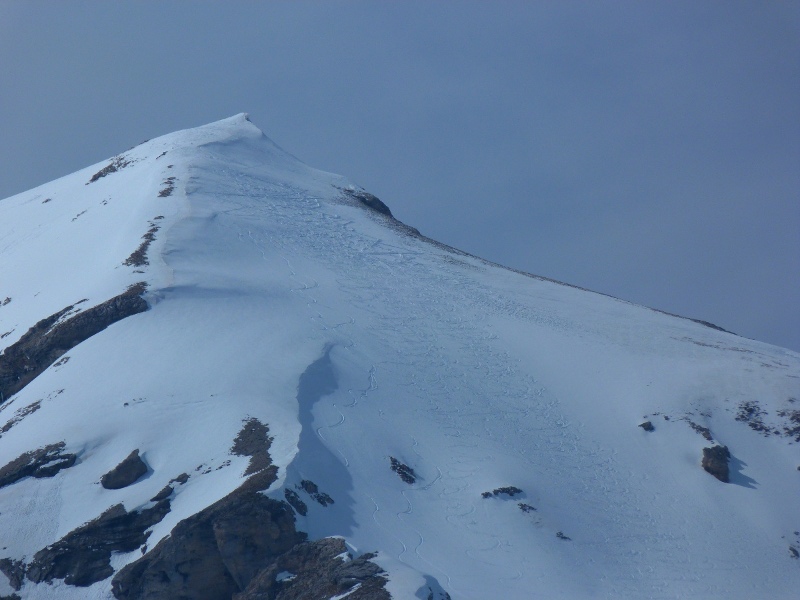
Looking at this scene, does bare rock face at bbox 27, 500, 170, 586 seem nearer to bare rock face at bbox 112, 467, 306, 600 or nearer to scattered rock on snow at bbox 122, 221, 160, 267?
bare rock face at bbox 112, 467, 306, 600

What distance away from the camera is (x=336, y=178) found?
6681 centimetres

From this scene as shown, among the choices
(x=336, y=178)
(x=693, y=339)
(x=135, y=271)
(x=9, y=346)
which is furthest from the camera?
(x=336, y=178)

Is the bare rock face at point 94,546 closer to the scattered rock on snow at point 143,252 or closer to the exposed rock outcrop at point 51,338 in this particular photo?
the exposed rock outcrop at point 51,338

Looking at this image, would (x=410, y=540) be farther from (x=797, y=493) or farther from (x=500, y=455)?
(x=797, y=493)

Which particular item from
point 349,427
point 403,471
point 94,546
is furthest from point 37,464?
point 403,471

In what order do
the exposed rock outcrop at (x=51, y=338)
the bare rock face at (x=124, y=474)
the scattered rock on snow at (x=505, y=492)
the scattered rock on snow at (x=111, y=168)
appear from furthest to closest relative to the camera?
the scattered rock on snow at (x=111, y=168) < the exposed rock outcrop at (x=51, y=338) < the scattered rock on snow at (x=505, y=492) < the bare rock face at (x=124, y=474)

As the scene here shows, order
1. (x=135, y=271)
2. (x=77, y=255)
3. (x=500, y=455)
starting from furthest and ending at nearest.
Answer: (x=77, y=255)
(x=135, y=271)
(x=500, y=455)

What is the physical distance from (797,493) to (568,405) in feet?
30.5

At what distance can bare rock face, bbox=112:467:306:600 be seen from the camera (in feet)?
81.6

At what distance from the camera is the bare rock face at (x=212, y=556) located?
24859mm

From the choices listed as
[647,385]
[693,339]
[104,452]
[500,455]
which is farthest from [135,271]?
[693,339]

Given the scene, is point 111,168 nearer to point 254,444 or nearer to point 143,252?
point 143,252

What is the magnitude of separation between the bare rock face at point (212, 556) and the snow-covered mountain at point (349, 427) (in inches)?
2.3

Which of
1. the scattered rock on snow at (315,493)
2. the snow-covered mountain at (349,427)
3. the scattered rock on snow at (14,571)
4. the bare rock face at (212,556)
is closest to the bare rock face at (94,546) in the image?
the snow-covered mountain at (349,427)
